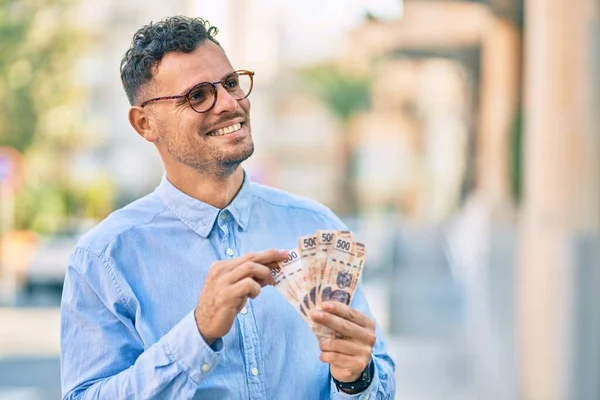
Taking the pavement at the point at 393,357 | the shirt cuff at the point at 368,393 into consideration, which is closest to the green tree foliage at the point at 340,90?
the pavement at the point at 393,357

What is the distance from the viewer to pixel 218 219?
2.63 meters

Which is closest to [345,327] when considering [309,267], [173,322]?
[309,267]

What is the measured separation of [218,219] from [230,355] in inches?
13.1

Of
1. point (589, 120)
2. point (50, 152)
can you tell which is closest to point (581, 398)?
point (589, 120)

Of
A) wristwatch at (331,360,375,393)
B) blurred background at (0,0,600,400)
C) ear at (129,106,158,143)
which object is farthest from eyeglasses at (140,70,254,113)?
blurred background at (0,0,600,400)

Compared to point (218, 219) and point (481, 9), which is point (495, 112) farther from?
point (218, 219)

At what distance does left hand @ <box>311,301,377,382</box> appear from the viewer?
2238 mm

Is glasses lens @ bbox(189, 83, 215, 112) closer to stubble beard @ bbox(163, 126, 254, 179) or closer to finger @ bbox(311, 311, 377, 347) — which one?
stubble beard @ bbox(163, 126, 254, 179)

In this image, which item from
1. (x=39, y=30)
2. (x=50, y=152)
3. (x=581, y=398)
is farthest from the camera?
(x=50, y=152)

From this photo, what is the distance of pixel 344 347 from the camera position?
2.29 m

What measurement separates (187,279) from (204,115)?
378mm

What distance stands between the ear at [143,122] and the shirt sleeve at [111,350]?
13.7 inches

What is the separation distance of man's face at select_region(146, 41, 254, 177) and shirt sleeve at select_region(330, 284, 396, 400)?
484mm

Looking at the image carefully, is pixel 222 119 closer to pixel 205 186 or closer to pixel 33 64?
pixel 205 186
